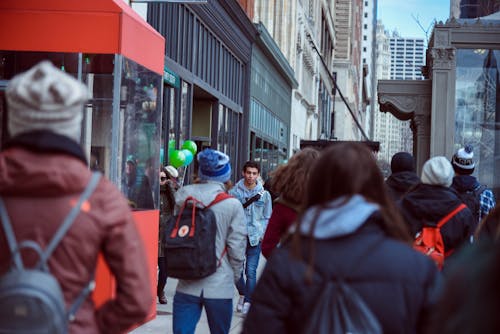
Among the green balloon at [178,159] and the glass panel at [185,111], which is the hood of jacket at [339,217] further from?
the glass panel at [185,111]

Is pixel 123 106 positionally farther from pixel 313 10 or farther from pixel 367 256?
pixel 313 10

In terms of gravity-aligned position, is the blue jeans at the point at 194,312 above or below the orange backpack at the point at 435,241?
below

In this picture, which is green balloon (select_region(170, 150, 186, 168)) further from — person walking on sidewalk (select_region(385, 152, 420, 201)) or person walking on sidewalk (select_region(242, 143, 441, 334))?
person walking on sidewalk (select_region(242, 143, 441, 334))

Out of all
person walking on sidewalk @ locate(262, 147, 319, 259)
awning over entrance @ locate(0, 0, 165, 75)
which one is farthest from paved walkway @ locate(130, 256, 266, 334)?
person walking on sidewalk @ locate(262, 147, 319, 259)

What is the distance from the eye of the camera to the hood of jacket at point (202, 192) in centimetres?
638

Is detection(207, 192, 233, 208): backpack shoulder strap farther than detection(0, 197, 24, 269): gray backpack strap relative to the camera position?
Yes

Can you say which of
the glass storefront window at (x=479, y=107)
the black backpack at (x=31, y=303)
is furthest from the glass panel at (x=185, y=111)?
the black backpack at (x=31, y=303)

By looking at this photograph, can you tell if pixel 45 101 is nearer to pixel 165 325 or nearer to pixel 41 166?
pixel 41 166

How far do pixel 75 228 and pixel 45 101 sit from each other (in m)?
0.49

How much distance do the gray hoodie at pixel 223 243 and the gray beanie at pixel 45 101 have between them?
297 centimetres

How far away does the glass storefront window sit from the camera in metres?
19.0

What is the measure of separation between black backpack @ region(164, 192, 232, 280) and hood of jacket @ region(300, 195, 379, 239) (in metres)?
2.89

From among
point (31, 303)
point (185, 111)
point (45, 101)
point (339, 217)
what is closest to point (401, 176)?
point (339, 217)

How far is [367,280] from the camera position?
3207 millimetres
